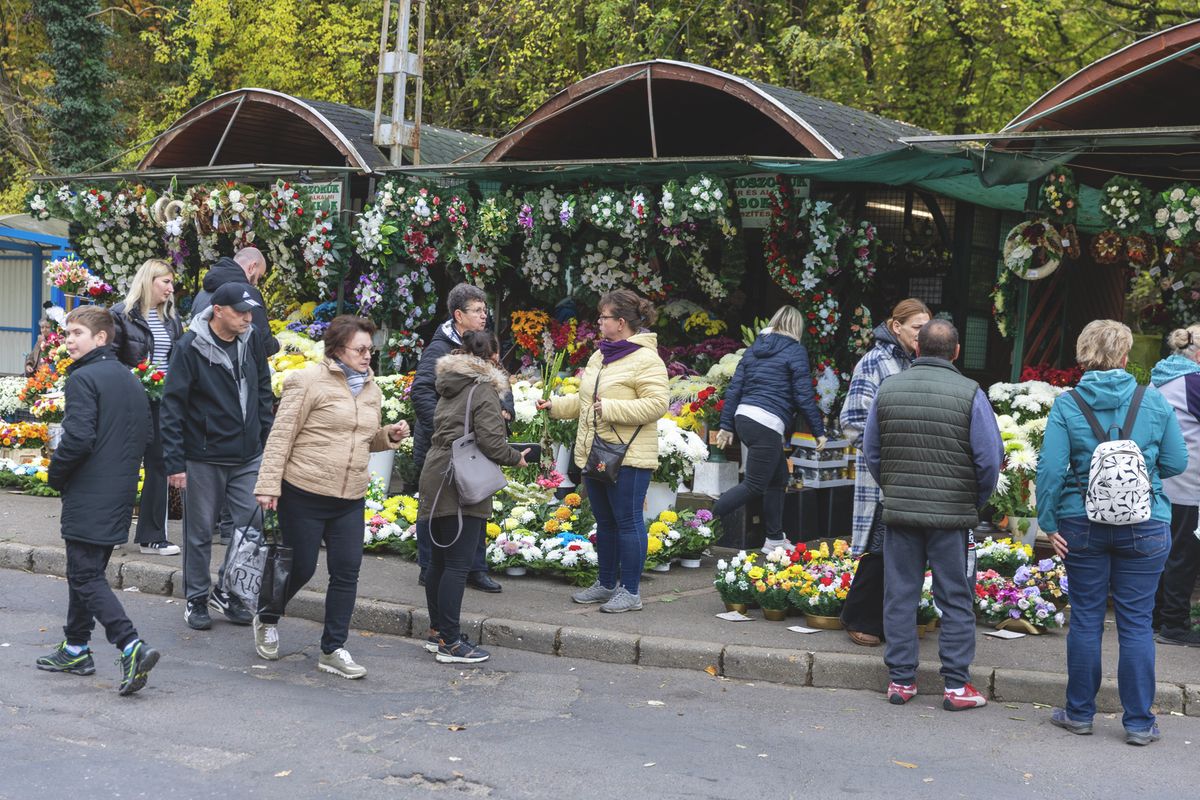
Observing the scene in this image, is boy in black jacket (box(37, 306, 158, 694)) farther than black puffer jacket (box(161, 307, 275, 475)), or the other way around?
black puffer jacket (box(161, 307, 275, 475))

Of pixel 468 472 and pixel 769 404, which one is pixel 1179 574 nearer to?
pixel 769 404

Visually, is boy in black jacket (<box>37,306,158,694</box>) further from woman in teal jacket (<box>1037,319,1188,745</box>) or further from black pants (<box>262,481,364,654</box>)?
woman in teal jacket (<box>1037,319,1188,745</box>)

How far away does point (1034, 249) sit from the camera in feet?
33.7

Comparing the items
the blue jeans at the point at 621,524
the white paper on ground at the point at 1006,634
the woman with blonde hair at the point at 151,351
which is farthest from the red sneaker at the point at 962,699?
the woman with blonde hair at the point at 151,351

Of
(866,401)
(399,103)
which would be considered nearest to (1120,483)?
(866,401)

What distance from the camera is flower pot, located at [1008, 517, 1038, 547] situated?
9305 mm

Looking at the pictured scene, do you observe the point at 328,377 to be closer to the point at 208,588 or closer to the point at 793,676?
the point at 208,588

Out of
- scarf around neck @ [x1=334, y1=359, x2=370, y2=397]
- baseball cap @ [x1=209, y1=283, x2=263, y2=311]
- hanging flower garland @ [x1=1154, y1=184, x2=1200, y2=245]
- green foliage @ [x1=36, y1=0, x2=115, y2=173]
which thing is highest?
green foliage @ [x1=36, y1=0, x2=115, y2=173]

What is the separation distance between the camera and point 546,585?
8.36 meters

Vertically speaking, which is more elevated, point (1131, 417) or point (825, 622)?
point (1131, 417)

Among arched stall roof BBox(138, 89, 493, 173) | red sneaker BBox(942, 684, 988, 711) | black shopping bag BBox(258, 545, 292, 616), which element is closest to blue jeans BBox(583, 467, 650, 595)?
black shopping bag BBox(258, 545, 292, 616)

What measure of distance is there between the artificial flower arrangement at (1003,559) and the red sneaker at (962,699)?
1.84m

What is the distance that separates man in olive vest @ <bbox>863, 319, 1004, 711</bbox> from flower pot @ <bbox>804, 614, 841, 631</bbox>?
0.98 m

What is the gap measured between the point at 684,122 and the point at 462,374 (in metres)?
8.62
